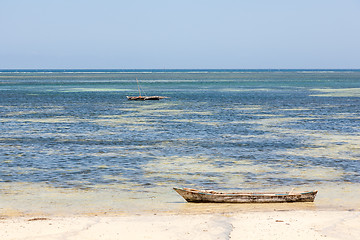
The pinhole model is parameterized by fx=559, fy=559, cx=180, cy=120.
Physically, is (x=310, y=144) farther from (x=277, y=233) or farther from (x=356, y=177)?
(x=277, y=233)

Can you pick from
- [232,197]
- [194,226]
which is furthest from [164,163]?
[194,226]

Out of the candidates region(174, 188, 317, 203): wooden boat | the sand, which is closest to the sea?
region(174, 188, 317, 203): wooden boat

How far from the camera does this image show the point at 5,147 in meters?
35.3

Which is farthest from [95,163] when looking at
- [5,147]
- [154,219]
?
[154,219]

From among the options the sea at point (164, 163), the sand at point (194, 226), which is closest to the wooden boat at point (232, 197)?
the sea at point (164, 163)

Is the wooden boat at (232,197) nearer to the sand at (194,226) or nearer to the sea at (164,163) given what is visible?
the sea at (164,163)

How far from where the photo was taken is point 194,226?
56.5ft

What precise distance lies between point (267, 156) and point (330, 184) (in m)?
7.69

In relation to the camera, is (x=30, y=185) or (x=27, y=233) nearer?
(x=27, y=233)

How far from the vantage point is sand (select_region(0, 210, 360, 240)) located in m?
16.1

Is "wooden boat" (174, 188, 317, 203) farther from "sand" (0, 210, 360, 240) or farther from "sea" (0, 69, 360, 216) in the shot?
"sand" (0, 210, 360, 240)

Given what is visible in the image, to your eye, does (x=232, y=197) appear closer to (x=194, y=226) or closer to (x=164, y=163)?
(x=194, y=226)

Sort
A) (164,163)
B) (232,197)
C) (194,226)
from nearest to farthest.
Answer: (194,226), (232,197), (164,163)

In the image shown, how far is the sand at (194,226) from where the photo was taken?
1611 centimetres
